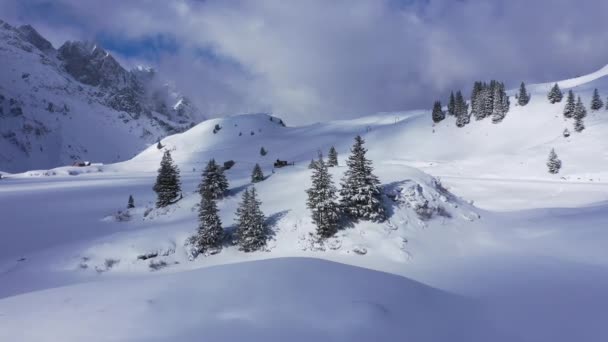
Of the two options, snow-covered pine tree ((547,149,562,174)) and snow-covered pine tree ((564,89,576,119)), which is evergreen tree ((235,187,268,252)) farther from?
snow-covered pine tree ((564,89,576,119))

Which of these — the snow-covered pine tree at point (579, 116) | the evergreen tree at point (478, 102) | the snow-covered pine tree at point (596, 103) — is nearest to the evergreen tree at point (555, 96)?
the snow-covered pine tree at point (596, 103)

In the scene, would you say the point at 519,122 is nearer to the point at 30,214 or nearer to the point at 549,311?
the point at 549,311

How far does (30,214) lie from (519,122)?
331 feet

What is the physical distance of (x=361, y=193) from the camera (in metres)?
25.9

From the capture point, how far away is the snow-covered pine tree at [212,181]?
33.8 metres

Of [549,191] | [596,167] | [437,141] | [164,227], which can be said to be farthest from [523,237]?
[437,141]

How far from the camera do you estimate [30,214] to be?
32.6 m

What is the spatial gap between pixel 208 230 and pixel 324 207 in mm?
9780

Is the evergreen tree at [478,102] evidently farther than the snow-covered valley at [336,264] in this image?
Yes

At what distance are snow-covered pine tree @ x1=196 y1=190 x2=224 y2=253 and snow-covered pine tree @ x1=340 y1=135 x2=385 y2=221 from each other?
10872 millimetres

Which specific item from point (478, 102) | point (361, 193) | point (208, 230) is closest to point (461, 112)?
point (478, 102)

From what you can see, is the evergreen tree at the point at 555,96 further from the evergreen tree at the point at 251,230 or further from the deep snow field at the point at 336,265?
the evergreen tree at the point at 251,230

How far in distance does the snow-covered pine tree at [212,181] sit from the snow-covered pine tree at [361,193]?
1535 centimetres

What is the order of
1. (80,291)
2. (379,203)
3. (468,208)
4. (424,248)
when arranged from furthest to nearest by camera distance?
(468,208) < (379,203) < (424,248) < (80,291)
